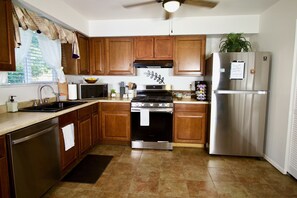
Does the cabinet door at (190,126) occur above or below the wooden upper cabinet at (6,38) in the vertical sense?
below

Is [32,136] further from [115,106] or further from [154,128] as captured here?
[154,128]

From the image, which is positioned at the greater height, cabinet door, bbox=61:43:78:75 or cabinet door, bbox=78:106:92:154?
cabinet door, bbox=61:43:78:75

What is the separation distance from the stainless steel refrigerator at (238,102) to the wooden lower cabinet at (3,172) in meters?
2.64

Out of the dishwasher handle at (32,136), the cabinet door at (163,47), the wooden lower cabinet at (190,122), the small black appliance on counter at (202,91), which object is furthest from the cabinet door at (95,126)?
the small black appliance on counter at (202,91)

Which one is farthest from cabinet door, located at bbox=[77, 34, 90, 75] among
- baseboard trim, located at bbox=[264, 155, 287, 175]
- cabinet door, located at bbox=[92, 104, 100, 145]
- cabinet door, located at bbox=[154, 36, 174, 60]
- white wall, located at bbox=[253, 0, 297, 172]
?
baseboard trim, located at bbox=[264, 155, 287, 175]

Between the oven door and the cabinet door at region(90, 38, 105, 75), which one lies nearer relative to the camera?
the oven door

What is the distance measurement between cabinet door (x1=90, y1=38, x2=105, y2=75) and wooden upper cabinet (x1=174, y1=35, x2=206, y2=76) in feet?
4.89

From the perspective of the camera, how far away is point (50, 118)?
1.95 m

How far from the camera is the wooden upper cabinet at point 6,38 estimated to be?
166 centimetres

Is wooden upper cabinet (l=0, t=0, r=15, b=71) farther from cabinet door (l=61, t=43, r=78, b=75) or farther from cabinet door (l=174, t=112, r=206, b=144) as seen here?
cabinet door (l=174, t=112, r=206, b=144)

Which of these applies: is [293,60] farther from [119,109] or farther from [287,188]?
[119,109]

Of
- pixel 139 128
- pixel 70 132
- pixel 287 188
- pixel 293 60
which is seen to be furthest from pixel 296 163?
pixel 70 132

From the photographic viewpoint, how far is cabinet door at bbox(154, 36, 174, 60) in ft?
11.3

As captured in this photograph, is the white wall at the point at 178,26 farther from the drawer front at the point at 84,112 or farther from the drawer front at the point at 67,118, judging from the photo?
the drawer front at the point at 67,118
